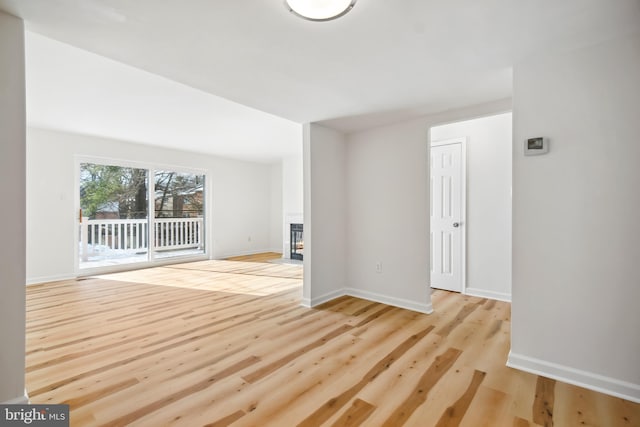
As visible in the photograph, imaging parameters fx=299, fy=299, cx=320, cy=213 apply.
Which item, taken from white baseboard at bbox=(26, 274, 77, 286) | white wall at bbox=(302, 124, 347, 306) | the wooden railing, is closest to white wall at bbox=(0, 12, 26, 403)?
white wall at bbox=(302, 124, 347, 306)

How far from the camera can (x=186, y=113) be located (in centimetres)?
380

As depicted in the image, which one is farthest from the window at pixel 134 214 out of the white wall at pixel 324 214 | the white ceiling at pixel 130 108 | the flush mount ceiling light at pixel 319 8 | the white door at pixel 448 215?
the flush mount ceiling light at pixel 319 8

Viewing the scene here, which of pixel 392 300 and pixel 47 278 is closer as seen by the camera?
pixel 392 300

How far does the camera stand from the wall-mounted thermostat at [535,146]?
77.2 inches

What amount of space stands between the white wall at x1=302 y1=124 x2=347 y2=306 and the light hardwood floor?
0.29m

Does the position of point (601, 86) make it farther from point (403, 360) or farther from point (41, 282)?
point (41, 282)

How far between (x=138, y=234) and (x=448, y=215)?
569cm

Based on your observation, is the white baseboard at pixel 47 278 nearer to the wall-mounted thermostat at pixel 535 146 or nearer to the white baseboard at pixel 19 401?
the white baseboard at pixel 19 401

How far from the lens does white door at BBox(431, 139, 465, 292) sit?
3902 millimetres

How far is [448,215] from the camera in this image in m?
4.01

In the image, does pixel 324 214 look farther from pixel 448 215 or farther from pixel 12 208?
pixel 12 208

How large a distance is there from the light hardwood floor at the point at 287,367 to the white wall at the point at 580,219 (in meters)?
0.24

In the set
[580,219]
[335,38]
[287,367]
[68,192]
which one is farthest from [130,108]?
[580,219]

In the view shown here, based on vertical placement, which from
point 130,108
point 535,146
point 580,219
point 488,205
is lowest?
point 580,219
